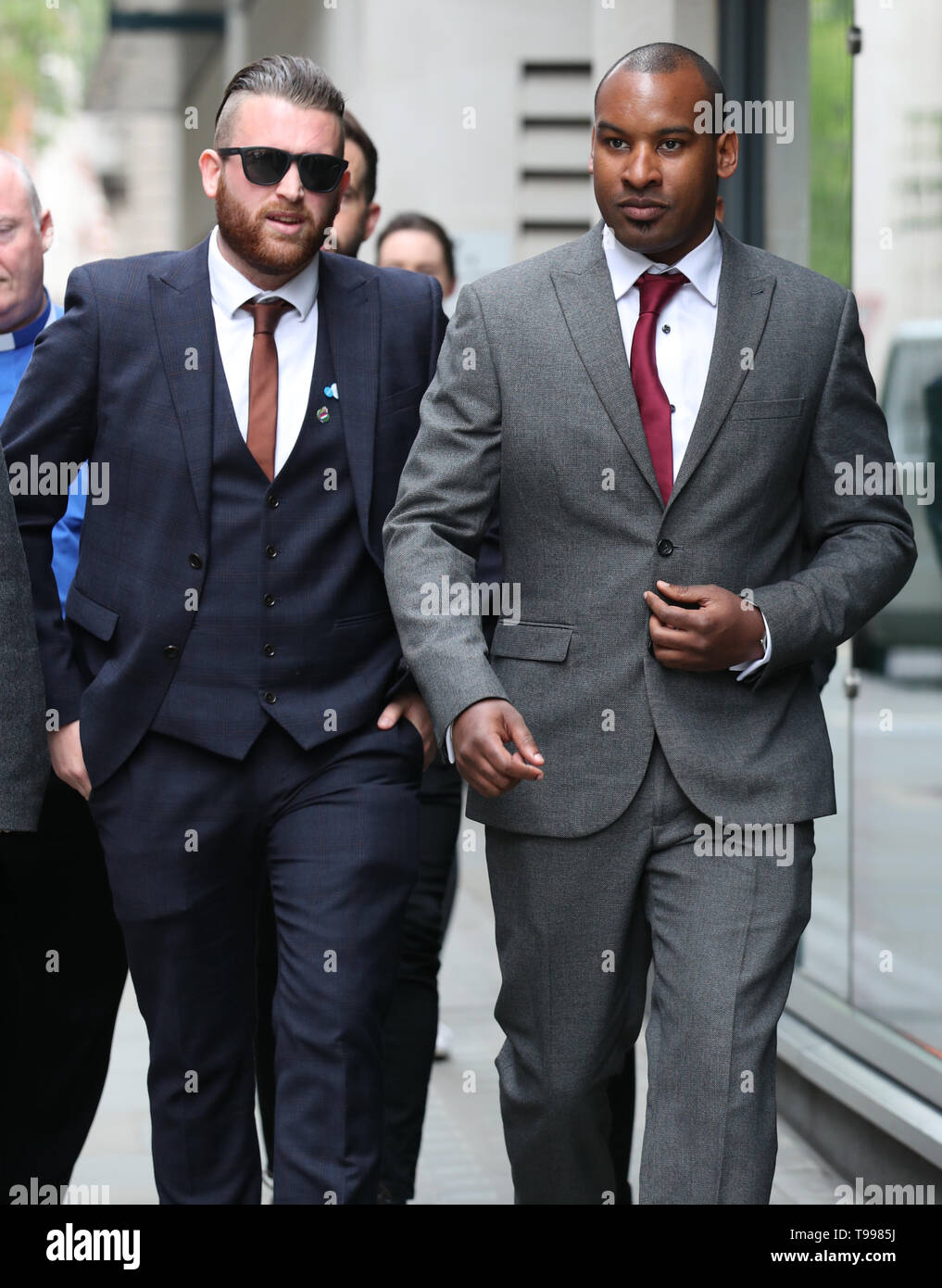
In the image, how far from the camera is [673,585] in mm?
3727

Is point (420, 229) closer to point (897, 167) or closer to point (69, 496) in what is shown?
point (897, 167)

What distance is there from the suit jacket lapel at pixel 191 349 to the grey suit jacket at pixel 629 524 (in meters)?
0.36

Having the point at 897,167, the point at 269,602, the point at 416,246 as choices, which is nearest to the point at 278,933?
the point at 269,602

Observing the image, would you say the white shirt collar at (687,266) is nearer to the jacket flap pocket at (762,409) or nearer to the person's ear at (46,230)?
the jacket flap pocket at (762,409)

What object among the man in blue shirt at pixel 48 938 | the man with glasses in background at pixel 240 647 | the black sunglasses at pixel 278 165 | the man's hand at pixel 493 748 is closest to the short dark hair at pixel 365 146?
the man in blue shirt at pixel 48 938

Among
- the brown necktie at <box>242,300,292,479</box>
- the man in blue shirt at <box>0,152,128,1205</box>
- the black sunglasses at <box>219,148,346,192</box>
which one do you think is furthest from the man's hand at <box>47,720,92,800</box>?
the black sunglasses at <box>219,148,346,192</box>

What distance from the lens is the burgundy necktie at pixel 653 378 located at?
3.79m

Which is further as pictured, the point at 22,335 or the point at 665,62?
the point at 22,335

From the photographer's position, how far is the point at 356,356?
4059mm

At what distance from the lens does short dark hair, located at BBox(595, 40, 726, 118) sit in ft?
12.3

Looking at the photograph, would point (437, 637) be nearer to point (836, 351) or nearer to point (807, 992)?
point (836, 351)

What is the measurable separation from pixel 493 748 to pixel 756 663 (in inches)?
20.6
